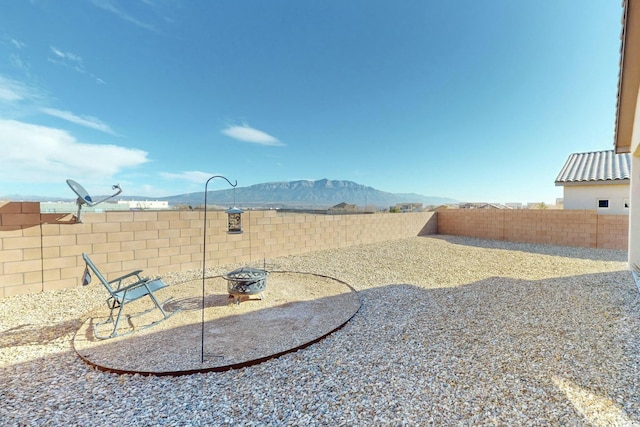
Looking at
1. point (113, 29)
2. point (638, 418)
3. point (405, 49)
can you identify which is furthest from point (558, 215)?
point (113, 29)

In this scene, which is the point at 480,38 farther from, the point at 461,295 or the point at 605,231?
the point at 461,295

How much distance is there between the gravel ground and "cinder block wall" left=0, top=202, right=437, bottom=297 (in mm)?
534

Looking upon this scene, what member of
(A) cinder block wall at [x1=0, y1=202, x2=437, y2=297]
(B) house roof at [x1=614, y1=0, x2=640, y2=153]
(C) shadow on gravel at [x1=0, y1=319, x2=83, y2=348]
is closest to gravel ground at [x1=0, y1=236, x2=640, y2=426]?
(C) shadow on gravel at [x1=0, y1=319, x2=83, y2=348]

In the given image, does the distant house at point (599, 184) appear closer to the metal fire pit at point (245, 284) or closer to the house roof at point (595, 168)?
the house roof at point (595, 168)

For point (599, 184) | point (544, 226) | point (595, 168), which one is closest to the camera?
point (544, 226)

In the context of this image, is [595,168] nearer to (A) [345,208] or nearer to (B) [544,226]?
(B) [544,226]

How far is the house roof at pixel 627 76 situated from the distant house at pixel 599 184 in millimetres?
5722

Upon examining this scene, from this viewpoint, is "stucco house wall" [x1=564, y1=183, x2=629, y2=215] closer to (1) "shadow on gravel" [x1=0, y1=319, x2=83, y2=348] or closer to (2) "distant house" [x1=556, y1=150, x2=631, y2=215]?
(2) "distant house" [x1=556, y1=150, x2=631, y2=215]

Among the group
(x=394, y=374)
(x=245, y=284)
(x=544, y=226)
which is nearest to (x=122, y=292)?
(x=245, y=284)

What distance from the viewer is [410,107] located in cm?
1251

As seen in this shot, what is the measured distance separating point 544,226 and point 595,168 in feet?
15.7

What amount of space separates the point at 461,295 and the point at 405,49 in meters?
9.98

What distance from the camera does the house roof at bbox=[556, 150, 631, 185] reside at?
34.8ft

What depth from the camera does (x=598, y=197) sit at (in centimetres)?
1088
